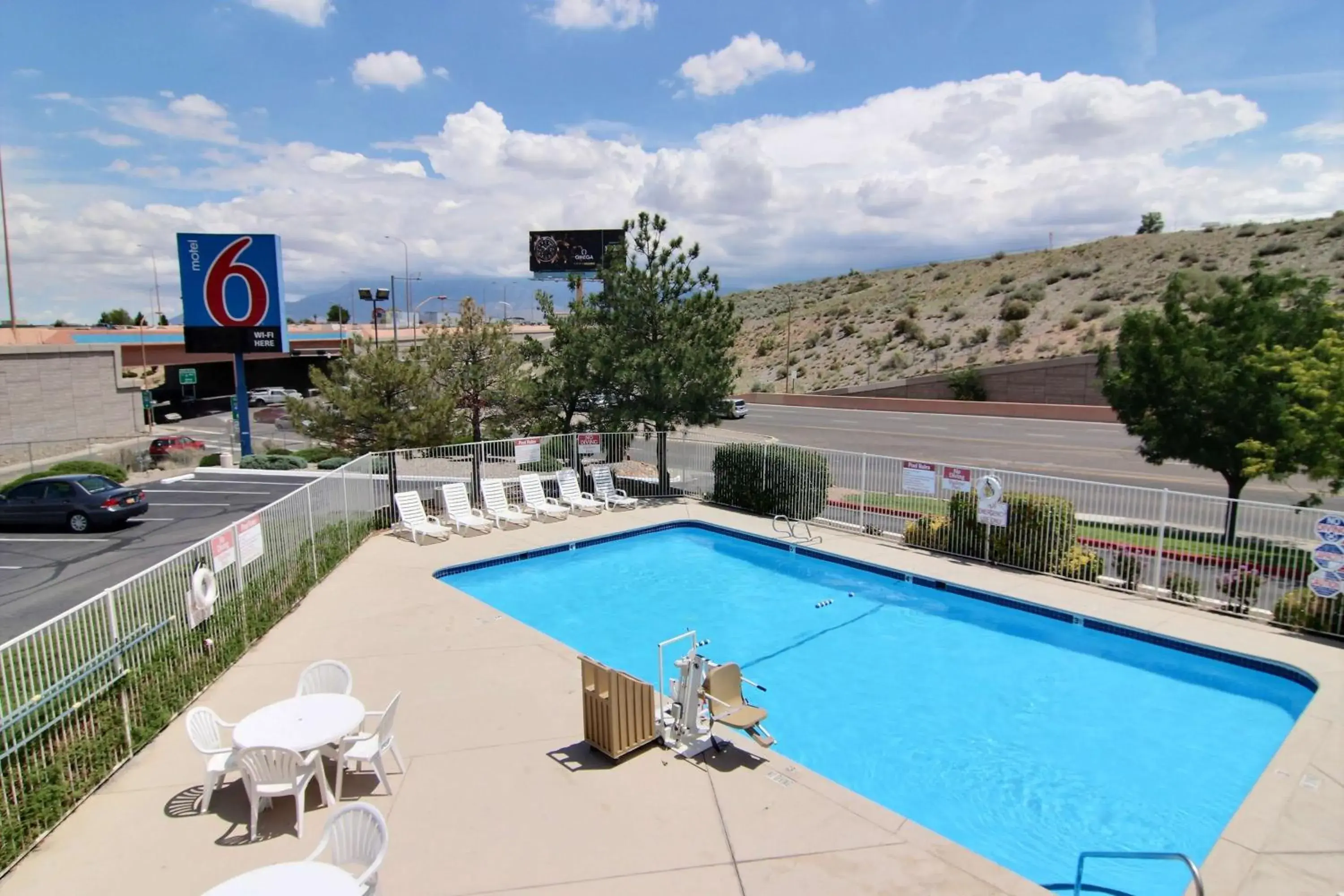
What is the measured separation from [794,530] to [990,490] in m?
4.77

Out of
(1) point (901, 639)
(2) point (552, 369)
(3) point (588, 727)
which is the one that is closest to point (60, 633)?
(3) point (588, 727)

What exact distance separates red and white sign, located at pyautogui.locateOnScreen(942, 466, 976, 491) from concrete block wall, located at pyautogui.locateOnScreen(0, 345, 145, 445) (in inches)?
1483

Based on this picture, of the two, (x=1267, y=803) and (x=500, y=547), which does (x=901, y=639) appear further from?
A: (x=500, y=547)

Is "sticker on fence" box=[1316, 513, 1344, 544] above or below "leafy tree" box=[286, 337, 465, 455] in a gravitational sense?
below

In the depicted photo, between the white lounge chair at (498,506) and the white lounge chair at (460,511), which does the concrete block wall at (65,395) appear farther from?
the white lounge chair at (498,506)

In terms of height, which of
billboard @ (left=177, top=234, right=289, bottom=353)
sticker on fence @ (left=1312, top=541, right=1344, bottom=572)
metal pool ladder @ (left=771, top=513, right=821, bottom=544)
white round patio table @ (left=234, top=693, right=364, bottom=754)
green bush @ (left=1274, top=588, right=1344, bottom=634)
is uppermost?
billboard @ (left=177, top=234, right=289, bottom=353)

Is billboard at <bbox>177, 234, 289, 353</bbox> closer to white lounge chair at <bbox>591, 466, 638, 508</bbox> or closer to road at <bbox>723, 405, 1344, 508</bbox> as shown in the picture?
white lounge chair at <bbox>591, 466, 638, 508</bbox>

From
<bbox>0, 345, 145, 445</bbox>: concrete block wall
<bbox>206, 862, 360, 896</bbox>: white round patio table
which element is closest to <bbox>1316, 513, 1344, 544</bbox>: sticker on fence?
<bbox>206, 862, 360, 896</bbox>: white round patio table

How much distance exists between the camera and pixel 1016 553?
48.3 ft

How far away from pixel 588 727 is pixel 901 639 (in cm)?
674

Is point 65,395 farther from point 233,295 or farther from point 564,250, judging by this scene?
point 564,250

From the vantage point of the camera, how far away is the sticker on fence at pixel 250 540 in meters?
10.1

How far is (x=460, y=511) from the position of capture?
18.0 metres

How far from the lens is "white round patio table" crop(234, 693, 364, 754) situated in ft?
21.1
